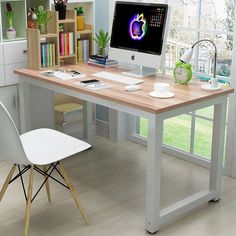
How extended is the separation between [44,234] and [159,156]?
0.78 meters

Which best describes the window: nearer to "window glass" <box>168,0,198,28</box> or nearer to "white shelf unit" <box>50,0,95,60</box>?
"window glass" <box>168,0,198,28</box>

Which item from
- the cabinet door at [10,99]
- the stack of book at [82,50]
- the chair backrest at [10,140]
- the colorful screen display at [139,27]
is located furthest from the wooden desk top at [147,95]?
the chair backrest at [10,140]

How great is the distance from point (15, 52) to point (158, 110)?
1.49 metres

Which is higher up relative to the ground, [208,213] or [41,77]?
[41,77]

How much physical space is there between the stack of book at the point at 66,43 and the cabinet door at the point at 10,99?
457mm

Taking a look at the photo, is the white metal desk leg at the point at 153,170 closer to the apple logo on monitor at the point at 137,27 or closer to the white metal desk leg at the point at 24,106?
the apple logo on monitor at the point at 137,27

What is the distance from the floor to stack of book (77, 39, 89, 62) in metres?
0.76

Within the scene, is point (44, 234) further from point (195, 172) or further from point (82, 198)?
point (195, 172)

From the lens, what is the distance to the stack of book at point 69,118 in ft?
13.1

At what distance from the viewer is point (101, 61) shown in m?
3.62

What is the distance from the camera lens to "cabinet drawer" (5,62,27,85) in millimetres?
3586

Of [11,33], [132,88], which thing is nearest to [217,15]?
[132,88]

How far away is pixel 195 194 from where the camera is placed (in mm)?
3049

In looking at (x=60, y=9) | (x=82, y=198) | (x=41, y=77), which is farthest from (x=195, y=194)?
(x=60, y=9)
